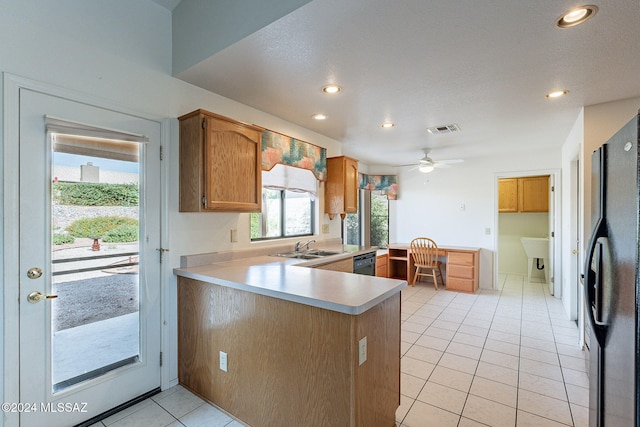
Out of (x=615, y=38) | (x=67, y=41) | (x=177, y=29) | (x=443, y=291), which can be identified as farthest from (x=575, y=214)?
(x=67, y=41)

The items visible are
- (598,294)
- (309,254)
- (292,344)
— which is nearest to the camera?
(598,294)

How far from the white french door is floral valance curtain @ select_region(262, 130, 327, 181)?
3.34 ft

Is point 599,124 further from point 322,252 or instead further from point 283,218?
point 283,218

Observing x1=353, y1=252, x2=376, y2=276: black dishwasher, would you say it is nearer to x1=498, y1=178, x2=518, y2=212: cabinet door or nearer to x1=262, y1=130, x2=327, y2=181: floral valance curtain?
x1=262, y1=130, x2=327, y2=181: floral valance curtain

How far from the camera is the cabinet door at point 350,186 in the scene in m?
3.87

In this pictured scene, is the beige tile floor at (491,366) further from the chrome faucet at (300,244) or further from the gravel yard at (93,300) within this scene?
the gravel yard at (93,300)

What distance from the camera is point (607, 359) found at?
47.1 inches

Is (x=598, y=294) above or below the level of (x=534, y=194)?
below

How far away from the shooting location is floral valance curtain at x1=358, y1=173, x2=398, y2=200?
5969mm

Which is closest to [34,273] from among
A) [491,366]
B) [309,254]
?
[309,254]

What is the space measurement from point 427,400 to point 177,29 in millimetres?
3274

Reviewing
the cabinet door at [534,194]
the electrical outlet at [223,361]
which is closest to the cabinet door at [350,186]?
the electrical outlet at [223,361]

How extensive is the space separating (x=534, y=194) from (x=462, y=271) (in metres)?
2.29

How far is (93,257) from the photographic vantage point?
188 centimetres
